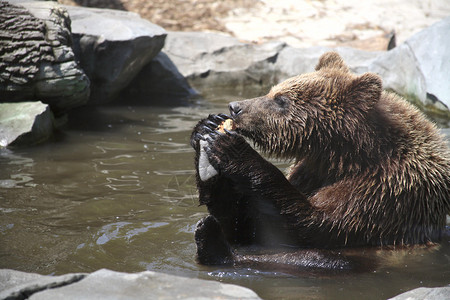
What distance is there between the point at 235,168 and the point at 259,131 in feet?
1.52

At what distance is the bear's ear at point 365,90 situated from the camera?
4582mm

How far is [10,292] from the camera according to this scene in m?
2.96

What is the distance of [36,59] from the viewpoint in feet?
26.1

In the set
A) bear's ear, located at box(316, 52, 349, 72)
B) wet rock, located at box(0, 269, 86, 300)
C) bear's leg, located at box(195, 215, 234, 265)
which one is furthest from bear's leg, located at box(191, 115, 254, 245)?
wet rock, located at box(0, 269, 86, 300)

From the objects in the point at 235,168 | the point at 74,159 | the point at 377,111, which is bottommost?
the point at 74,159

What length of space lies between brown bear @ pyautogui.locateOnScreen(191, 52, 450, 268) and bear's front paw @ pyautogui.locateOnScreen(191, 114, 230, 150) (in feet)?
0.04

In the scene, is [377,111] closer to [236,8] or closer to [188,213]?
[188,213]

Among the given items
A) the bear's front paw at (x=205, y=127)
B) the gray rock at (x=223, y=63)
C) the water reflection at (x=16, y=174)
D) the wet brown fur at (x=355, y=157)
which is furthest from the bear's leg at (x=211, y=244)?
the gray rock at (x=223, y=63)

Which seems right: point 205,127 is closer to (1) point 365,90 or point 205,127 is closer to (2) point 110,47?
(1) point 365,90

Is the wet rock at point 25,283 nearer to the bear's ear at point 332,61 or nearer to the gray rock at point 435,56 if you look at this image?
the bear's ear at point 332,61

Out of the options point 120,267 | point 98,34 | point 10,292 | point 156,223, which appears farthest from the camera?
point 98,34

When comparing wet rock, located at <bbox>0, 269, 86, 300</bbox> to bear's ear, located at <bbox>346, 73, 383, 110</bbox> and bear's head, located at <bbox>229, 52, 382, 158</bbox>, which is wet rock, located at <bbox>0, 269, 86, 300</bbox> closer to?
bear's head, located at <bbox>229, 52, 382, 158</bbox>

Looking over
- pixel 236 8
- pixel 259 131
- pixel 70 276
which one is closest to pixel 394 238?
pixel 259 131

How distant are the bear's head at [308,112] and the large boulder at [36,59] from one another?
4.09m
